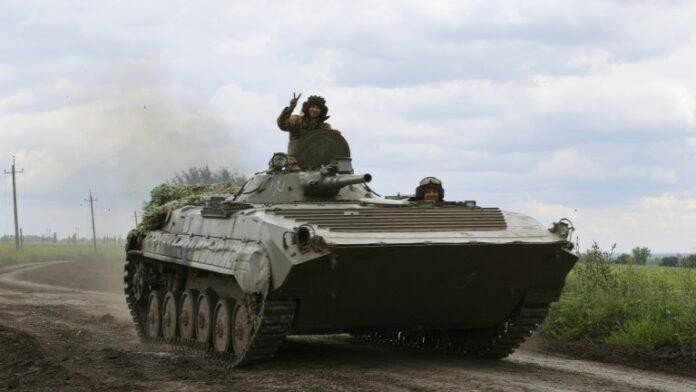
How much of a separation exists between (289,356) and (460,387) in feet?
10.8

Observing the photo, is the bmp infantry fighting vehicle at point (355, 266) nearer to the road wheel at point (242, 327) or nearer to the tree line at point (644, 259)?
the road wheel at point (242, 327)

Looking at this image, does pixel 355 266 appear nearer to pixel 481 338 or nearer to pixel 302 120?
pixel 481 338

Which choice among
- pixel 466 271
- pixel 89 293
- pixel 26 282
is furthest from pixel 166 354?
pixel 26 282

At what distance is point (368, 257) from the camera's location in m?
11.1

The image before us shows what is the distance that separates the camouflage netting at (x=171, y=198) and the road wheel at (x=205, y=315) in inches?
82.9

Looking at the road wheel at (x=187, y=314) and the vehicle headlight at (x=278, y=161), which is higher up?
the vehicle headlight at (x=278, y=161)

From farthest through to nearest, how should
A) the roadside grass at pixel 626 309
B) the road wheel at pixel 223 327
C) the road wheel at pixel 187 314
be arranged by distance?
the road wheel at pixel 187 314
the roadside grass at pixel 626 309
the road wheel at pixel 223 327

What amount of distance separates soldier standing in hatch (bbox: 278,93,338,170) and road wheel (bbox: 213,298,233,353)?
2.23 metres

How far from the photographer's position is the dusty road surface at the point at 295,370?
1056 centimetres

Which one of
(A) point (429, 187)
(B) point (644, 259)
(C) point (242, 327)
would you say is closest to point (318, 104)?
(A) point (429, 187)

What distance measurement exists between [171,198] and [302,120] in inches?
145

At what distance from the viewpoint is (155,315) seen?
16.1 meters

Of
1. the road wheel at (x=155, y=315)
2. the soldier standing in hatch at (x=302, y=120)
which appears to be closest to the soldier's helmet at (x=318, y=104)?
the soldier standing in hatch at (x=302, y=120)

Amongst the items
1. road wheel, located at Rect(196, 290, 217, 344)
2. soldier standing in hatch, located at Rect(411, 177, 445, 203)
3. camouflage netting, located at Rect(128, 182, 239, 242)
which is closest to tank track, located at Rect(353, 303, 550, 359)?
soldier standing in hatch, located at Rect(411, 177, 445, 203)
